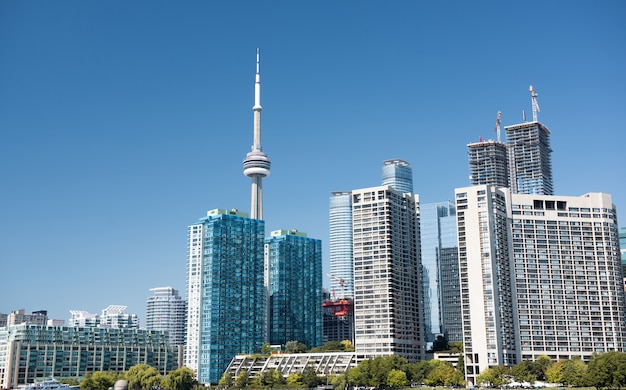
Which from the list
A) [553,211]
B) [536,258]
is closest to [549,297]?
[536,258]

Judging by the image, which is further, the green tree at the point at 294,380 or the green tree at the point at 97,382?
the green tree at the point at 294,380

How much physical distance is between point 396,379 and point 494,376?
23046mm

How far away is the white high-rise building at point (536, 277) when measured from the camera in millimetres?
173250

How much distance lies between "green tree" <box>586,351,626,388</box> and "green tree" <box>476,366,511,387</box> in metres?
20.8

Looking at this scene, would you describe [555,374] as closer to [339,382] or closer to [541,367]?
[541,367]

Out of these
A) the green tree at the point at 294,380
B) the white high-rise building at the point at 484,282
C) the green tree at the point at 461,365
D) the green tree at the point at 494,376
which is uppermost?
the white high-rise building at the point at 484,282

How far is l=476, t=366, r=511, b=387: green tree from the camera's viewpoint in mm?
160500

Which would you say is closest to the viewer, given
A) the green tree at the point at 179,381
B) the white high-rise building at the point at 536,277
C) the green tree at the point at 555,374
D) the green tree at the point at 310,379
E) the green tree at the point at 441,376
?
the green tree at the point at 555,374

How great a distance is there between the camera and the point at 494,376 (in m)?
160

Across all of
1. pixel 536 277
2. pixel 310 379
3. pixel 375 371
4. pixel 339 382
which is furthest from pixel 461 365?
pixel 310 379

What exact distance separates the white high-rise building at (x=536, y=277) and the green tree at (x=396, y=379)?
51.2 feet

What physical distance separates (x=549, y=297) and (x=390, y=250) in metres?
43.2

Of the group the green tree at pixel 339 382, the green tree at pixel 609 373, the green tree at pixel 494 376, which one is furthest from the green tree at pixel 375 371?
the green tree at pixel 609 373

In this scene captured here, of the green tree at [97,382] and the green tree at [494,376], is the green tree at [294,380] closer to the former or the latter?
the green tree at [97,382]
